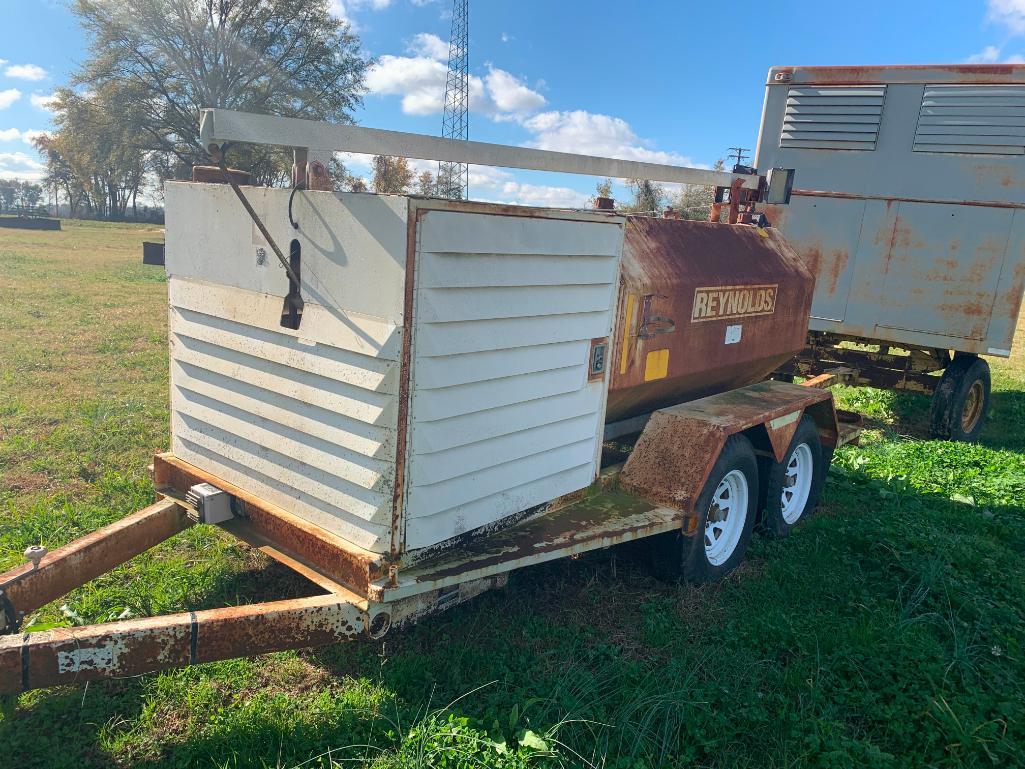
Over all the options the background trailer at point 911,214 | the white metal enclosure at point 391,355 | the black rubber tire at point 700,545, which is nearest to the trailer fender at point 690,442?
the black rubber tire at point 700,545

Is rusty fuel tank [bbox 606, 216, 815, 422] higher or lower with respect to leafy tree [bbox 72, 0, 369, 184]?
lower

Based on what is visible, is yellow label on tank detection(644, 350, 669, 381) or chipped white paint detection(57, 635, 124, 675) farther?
yellow label on tank detection(644, 350, 669, 381)

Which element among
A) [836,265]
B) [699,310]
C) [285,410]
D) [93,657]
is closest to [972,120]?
[836,265]

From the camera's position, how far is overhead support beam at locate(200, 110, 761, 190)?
279 centimetres

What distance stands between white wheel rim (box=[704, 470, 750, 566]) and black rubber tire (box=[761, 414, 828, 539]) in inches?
12.5

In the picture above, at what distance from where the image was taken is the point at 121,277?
17422 millimetres

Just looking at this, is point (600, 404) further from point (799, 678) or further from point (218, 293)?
point (218, 293)

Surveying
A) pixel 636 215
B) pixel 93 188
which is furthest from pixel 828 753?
pixel 93 188

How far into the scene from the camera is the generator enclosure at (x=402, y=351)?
9.38 feet

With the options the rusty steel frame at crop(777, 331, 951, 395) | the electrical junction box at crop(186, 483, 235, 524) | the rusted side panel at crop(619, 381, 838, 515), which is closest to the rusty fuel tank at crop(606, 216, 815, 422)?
the rusted side panel at crop(619, 381, 838, 515)

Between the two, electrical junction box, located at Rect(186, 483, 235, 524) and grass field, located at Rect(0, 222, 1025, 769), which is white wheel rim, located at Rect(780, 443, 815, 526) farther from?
electrical junction box, located at Rect(186, 483, 235, 524)

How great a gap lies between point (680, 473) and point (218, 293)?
8.07 ft

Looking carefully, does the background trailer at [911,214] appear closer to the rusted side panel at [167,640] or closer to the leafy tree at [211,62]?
the rusted side panel at [167,640]

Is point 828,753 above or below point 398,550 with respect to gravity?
below
